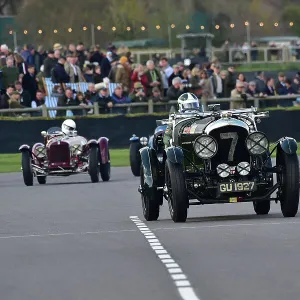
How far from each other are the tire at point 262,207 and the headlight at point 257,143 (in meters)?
1.13

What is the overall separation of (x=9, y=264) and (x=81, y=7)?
33.0 metres

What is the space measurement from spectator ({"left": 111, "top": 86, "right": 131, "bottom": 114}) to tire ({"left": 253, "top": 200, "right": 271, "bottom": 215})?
2006cm

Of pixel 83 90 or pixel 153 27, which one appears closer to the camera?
pixel 83 90

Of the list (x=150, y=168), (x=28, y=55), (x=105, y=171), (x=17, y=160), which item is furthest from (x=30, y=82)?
(x=150, y=168)

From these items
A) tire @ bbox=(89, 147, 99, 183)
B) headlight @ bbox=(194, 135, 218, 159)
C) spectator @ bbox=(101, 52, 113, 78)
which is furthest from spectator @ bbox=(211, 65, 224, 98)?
headlight @ bbox=(194, 135, 218, 159)

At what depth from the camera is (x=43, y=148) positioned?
27.4 metres

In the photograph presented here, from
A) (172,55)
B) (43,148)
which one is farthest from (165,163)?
(172,55)

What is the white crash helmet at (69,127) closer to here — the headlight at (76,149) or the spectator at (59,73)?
the headlight at (76,149)

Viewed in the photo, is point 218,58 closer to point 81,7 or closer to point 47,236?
point 81,7

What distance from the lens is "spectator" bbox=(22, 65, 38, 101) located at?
36.1 m

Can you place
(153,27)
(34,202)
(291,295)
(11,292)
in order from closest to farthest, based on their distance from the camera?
(291,295) → (11,292) → (34,202) → (153,27)

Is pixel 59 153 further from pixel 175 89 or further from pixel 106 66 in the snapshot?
pixel 106 66

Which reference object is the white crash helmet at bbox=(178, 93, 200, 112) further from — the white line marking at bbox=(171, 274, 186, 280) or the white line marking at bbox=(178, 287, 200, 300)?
the white line marking at bbox=(178, 287, 200, 300)

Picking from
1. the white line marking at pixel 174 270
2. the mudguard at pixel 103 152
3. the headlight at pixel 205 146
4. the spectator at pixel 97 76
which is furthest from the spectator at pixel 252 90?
the white line marking at pixel 174 270
